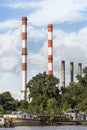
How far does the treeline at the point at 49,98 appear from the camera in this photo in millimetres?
146875

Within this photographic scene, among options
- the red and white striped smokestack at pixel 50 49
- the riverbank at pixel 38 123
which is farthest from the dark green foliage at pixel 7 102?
the riverbank at pixel 38 123

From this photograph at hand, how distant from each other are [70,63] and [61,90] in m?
21.4

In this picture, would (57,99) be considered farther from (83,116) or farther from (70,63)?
(70,63)

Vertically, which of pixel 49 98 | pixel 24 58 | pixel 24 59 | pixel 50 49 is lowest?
pixel 49 98

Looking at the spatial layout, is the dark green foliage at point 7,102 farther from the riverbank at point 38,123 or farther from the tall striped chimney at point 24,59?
the riverbank at point 38,123

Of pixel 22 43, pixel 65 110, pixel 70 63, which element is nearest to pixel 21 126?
pixel 65 110

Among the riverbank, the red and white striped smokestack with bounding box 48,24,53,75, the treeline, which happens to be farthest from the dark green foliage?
the riverbank

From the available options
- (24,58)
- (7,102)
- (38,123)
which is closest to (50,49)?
(24,58)

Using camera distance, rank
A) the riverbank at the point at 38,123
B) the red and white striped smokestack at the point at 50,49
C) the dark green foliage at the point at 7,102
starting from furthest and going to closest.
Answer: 1. the dark green foliage at the point at 7,102
2. the red and white striped smokestack at the point at 50,49
3. the riverbank at the point at 38,123

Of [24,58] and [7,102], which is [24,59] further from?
[7,102]

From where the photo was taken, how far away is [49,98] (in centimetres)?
15062

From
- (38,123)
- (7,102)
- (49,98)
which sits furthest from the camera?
(7,102)

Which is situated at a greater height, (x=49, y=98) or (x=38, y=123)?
(x=49, y=98)

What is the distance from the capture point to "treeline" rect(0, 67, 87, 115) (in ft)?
482
